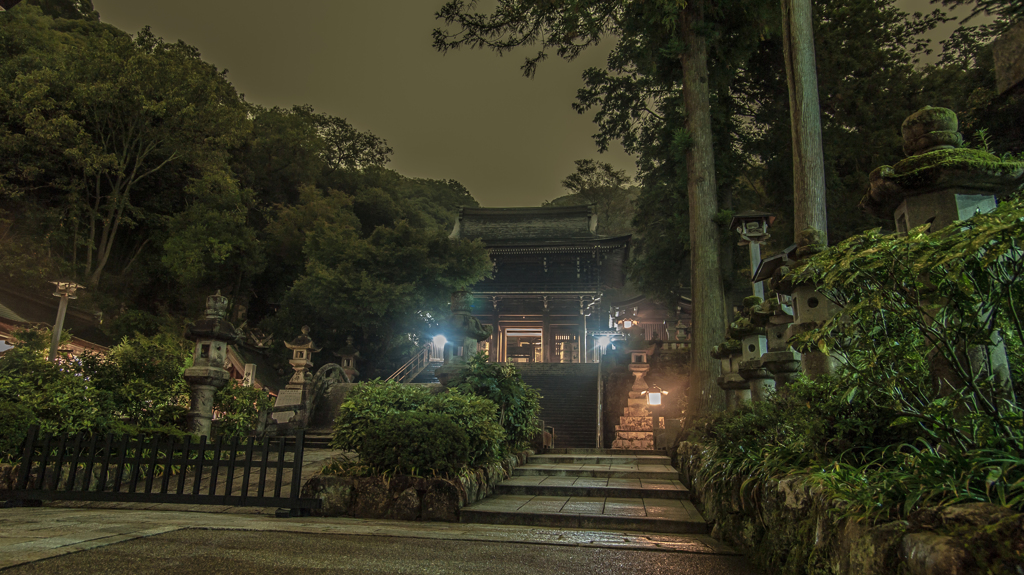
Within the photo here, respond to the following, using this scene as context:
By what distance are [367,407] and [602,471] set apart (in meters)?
3.84

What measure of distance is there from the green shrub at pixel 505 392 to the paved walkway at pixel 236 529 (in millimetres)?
3724

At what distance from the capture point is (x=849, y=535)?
231cm

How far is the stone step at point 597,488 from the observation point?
6.56 meters

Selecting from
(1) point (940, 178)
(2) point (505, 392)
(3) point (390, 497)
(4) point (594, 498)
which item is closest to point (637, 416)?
(2) point (505, 392)

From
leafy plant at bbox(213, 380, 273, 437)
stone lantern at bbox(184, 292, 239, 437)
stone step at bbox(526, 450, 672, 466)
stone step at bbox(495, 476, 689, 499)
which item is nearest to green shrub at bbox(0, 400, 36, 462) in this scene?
stone lantern at bbox(184, 292, 239, 437)

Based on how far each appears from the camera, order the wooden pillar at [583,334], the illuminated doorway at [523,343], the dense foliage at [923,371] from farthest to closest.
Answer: the illuminated doorway at [523,343] < the wooden pillar at [583,334] < the dense foliage at [923,371]

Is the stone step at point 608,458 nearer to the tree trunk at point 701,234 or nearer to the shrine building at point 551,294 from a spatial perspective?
the tree trunk at point 701,234

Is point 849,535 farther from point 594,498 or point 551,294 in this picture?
point 551,294

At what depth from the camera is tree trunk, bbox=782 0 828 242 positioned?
686 centimetres

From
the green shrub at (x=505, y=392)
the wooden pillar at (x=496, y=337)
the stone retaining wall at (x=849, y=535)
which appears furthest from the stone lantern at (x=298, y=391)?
the wooden pillar at (x=496, y=337)

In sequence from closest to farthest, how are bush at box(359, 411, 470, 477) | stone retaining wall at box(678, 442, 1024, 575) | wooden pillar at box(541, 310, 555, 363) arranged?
stone retaining wall at box(678, 442, 1024, 575) < bush at box(359, 411, 470, 477) < wooden pillar at box(541, 310, 555, 363)

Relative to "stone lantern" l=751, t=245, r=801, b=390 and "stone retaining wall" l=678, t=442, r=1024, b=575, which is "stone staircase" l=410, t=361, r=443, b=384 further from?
"stone retaining wall" l=678, t=442, r=1024, b=575

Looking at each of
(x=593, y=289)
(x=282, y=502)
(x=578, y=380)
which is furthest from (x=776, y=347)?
(x=593, y=289)

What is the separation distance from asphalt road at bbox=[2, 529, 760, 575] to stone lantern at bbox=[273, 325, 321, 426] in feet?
39.1
